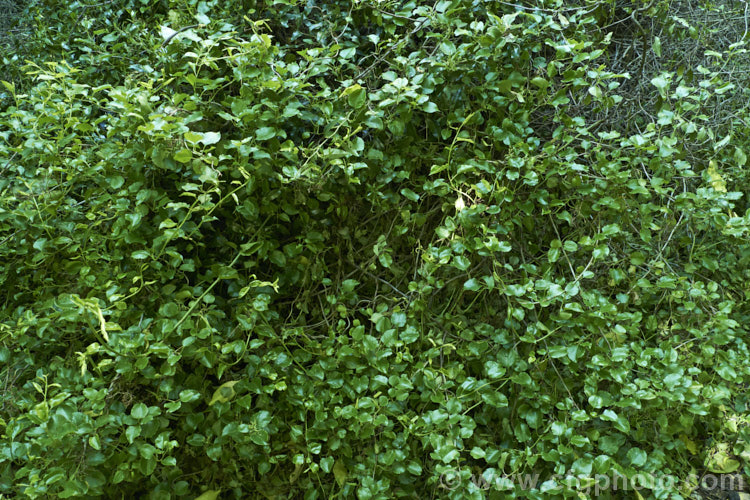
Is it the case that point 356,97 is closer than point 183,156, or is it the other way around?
point 183,156

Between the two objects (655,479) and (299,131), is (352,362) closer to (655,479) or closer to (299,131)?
(299,131)

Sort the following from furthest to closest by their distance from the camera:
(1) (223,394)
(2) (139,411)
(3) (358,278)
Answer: (3) (358,278) → (1) (223,394) → (2) (139,411)

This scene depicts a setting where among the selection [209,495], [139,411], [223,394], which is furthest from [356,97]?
[209,495]

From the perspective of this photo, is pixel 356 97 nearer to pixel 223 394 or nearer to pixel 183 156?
pixel 183 156

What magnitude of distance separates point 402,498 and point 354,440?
0.68 feet

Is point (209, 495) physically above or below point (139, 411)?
below

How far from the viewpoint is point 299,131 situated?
1.77 m

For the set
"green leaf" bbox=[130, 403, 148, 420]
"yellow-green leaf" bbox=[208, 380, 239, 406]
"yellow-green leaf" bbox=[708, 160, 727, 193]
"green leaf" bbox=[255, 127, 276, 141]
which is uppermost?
"green leaf" bbox=[255, 127, 276, 141]

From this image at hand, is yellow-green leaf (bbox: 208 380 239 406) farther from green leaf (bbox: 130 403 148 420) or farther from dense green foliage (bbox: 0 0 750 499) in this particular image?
green leaf (bbox: 130 403 148 420)

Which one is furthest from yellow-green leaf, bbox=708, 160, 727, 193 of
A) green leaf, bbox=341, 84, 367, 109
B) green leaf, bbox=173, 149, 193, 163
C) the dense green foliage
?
green leaf, bbox=173, 149, 193, 163

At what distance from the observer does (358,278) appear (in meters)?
1.83

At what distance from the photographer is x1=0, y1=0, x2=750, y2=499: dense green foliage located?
1.50 meters

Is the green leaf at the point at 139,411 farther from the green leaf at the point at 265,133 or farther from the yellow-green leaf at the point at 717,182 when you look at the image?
the yellow-green leaf at the point at 717,182

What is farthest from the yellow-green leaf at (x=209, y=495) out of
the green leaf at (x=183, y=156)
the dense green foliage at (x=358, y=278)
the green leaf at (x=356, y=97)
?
the green leaf at (x=356, y=97)
